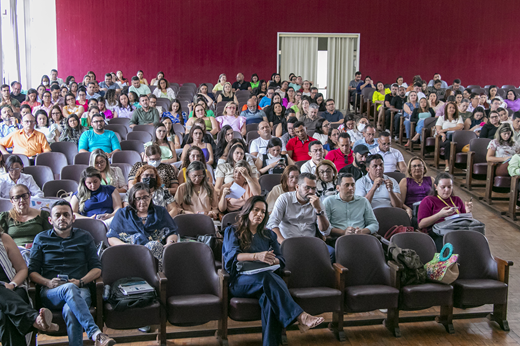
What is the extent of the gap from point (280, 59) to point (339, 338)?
34.4 ft

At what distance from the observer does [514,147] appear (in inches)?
245

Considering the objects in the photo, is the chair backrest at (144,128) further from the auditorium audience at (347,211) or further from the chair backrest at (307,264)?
the chair backrest at (307,264)

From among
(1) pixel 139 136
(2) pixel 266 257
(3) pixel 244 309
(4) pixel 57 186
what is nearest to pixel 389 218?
(2) pixel 266 257

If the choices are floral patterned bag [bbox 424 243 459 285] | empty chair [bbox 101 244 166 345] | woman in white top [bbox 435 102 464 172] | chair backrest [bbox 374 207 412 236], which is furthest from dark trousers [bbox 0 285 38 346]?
woman in white top [bbox 435 102 464 172]

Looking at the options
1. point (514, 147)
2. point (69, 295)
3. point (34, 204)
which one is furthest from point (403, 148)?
point (69, 295)

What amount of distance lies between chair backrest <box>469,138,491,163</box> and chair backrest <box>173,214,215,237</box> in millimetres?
4043

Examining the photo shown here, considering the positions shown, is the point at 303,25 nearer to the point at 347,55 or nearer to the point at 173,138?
the point at 347,55

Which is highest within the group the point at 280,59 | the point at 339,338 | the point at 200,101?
the point at 280,59

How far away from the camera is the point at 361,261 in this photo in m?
3.78

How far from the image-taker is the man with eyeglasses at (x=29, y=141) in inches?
243

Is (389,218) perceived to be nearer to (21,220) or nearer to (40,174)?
(21,220)

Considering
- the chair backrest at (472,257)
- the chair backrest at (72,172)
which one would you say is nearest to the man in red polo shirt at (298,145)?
the chair backrest at (72,172)

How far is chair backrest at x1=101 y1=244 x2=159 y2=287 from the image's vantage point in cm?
349

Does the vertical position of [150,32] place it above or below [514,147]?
above
